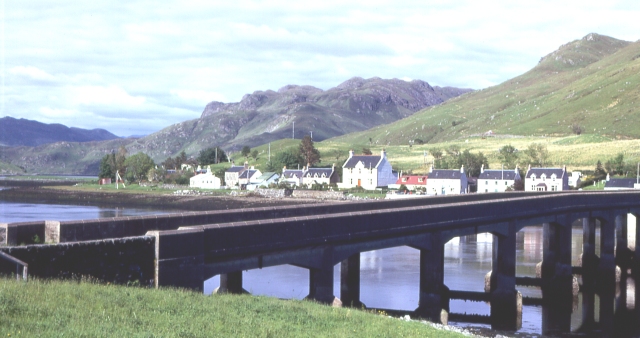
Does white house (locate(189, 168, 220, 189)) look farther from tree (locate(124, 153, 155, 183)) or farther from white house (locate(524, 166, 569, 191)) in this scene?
white house (locate(524, 166, 569, 191))

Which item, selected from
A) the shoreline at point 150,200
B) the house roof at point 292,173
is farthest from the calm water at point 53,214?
the house roof at point 292,173

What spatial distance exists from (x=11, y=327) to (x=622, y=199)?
45874mm

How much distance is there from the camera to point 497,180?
11006 cm

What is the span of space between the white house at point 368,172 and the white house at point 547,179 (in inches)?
978

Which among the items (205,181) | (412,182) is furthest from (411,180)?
(205,181)

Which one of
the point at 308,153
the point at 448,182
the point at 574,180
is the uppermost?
the point at 308,153

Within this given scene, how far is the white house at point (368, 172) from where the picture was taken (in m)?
123

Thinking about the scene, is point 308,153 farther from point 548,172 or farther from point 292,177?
point 548,172

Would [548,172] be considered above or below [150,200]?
above

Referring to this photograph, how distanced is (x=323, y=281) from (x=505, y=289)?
43.0ft

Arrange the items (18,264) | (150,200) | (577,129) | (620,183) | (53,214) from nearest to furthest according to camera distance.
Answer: (18,264), (53,214), (620,183), (150,200), (577,129)

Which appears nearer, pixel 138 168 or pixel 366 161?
pixel 366 161

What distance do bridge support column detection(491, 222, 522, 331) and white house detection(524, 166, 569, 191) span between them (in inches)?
2753

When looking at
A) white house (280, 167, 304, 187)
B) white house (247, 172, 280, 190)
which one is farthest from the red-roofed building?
white house (247, 172, 280, 190)
